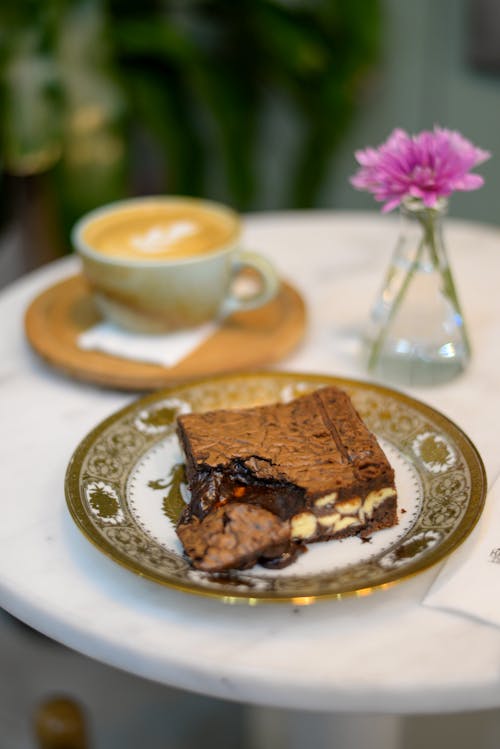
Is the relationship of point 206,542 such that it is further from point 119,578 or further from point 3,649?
point 3,649

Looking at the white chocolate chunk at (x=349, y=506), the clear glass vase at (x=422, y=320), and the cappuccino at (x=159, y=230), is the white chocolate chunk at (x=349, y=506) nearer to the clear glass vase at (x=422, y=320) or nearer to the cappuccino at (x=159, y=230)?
the clear glass vase at (x=422, y=320)

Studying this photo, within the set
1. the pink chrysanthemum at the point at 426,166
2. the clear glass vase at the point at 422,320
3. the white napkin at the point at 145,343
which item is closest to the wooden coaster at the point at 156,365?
the white napkin at the point at 145,343

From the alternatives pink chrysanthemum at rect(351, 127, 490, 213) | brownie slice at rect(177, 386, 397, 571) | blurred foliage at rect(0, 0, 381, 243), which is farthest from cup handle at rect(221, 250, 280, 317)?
blurred foliage at rect(0, 0, 381, 243)

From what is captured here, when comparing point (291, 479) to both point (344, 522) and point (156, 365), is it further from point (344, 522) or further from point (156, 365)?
point (156, 365)

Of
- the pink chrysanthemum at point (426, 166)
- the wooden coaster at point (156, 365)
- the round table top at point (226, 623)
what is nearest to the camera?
the round table top at point (226, 623)

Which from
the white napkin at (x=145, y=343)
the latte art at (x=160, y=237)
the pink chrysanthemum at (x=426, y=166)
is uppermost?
the pink chrysanthemum at (x=426, y=166)

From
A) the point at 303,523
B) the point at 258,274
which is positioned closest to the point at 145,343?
the point at 258,274

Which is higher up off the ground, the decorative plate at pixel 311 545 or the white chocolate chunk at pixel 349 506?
the white chocolate chunk at pixel 349 506

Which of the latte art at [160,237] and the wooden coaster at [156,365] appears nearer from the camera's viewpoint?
the wooden coaster at [156,365]
